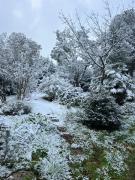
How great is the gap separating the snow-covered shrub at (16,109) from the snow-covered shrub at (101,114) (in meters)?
2.63

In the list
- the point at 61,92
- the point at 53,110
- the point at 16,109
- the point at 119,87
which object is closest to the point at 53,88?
the point at 61,92

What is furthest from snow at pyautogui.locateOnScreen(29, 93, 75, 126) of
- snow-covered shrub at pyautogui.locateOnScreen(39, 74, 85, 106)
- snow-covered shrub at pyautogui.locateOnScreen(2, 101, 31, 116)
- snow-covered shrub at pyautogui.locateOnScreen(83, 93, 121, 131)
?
snow-covered shrub at pyautogui.locateOnScreen(83, 93, 121, 131)

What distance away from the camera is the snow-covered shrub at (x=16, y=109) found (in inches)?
529

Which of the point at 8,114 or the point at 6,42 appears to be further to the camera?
the point at 6,42

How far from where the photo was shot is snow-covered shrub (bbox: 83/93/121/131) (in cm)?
1272

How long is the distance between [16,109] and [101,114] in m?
3.71

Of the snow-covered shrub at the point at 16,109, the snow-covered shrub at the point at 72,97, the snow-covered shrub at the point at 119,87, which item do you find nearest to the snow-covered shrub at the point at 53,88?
the snow-covered shrub at the point at 72,97

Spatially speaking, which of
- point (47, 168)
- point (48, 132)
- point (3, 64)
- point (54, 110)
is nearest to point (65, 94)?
point (54, 110)

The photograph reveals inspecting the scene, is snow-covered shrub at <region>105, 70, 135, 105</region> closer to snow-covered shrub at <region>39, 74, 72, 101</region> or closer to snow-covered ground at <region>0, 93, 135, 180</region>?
snow-covered shrub at <region>39, 74, 72, 101</region>

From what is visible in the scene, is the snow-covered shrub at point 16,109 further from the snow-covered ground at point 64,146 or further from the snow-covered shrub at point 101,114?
the snow-covered shrub at point 101,114

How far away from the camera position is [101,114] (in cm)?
1276

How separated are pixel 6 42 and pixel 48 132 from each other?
13549mm

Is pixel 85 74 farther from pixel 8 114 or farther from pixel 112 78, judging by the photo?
pixel 8 114

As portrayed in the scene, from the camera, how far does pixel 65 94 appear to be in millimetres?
17125
